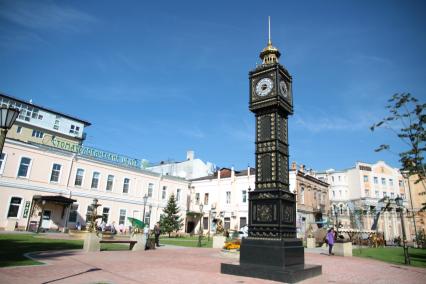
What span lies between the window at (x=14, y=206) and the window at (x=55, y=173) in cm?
350

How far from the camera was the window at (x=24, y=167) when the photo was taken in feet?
94.3

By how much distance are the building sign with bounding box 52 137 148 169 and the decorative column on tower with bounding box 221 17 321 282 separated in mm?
26233

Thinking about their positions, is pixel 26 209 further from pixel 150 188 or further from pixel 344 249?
pixel 344 249

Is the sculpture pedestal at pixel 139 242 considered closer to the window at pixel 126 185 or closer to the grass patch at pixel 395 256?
the grass patch at pixel 395 256

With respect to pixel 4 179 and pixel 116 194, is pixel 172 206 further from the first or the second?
pixel 4 179

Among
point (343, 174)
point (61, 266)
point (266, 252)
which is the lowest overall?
point (61, 266)

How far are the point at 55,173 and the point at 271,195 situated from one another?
90.4 ft

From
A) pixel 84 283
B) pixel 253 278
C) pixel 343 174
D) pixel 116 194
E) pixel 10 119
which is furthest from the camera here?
pixel 343 174

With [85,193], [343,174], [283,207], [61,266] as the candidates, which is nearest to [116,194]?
[85,193]

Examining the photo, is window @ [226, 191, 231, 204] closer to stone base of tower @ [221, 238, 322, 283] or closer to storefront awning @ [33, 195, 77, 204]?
storefront awning @ [33, 195, 77, 204]

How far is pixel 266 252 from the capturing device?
31.9ft

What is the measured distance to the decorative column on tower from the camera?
9.45 metres

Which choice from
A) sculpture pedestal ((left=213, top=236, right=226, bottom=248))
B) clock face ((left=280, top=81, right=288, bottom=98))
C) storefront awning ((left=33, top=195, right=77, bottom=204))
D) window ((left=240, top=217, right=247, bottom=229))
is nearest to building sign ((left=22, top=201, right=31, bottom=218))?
storefront awning ((left=33, top=195, right=77, bottom=204))

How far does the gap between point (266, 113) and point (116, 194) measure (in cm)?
2907
